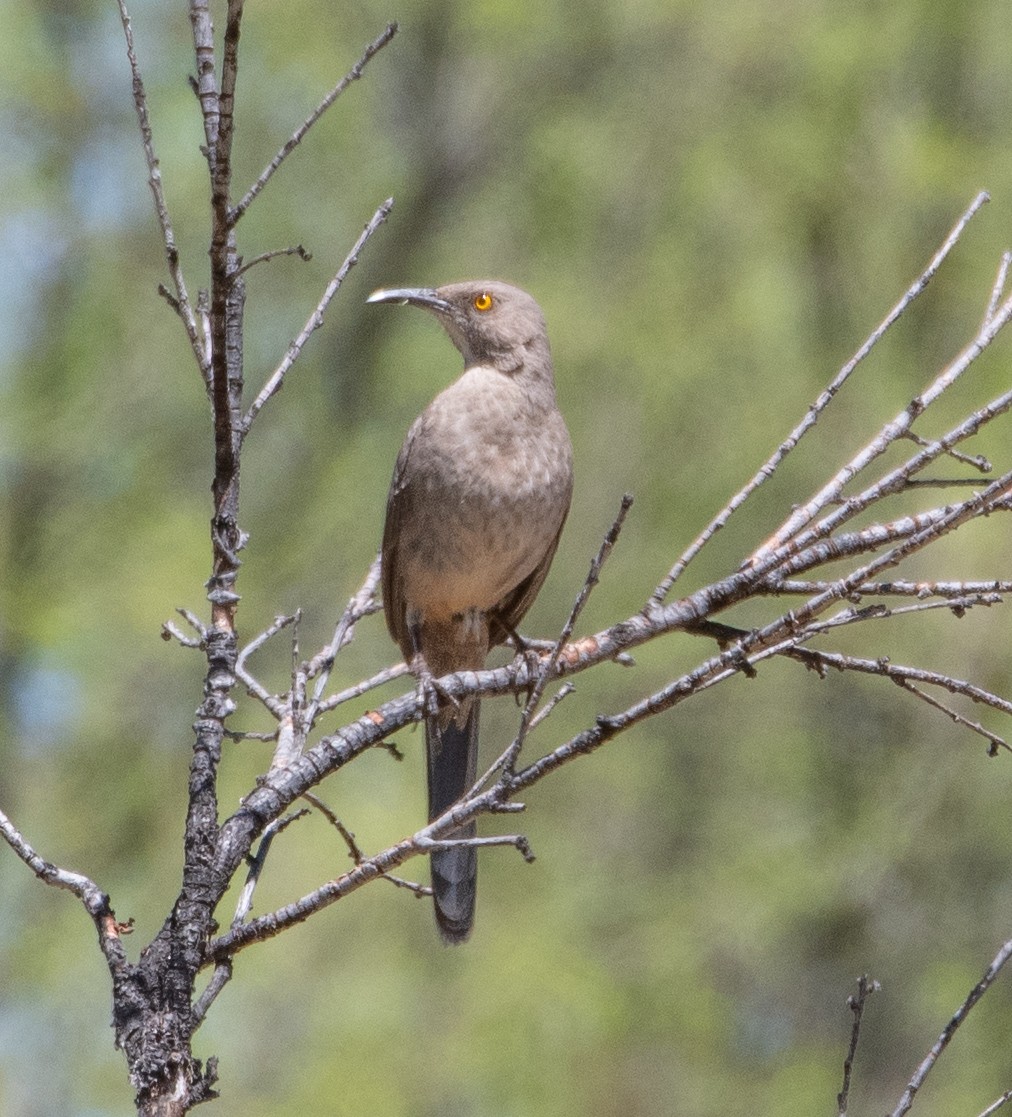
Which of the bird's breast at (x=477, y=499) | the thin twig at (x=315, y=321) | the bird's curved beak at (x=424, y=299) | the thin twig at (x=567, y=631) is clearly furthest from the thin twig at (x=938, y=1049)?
the bird's curved beak at (x=424, y=299)

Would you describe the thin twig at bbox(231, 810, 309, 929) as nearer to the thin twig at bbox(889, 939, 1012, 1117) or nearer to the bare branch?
the bare branch

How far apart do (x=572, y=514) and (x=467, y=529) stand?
6.34 meters

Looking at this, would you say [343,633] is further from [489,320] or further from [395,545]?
[489,320]

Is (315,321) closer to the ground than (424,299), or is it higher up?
closer to the ground

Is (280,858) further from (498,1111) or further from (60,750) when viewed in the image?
(498,1111)

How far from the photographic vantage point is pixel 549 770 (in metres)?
2.47

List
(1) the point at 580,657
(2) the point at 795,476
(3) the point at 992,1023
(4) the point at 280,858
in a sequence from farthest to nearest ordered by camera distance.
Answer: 1. (2) the point at 795,476
2. (4) the point at 280,858
3. (3) the point at 992,1023
4. (1) the point at 580,657

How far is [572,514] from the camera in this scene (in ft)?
36.8

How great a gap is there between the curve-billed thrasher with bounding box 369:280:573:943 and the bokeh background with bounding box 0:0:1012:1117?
4.09 meters

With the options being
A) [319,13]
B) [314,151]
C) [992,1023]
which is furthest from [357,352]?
[992,1023]

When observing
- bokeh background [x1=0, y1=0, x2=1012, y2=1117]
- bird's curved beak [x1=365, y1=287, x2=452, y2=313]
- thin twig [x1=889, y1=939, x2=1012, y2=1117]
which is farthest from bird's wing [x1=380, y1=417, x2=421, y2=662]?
bokeh background [x1=0, y1=0, x2=1012, y2=1117]

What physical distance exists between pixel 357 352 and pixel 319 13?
8.08ft

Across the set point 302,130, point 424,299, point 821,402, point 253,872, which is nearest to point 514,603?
point 424,299

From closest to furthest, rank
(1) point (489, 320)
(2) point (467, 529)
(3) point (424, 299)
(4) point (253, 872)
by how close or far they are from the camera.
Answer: (4) point (253, 872)
(2) point (467, 529)
(1) point (489, 320)
(3) point (424, 299)
